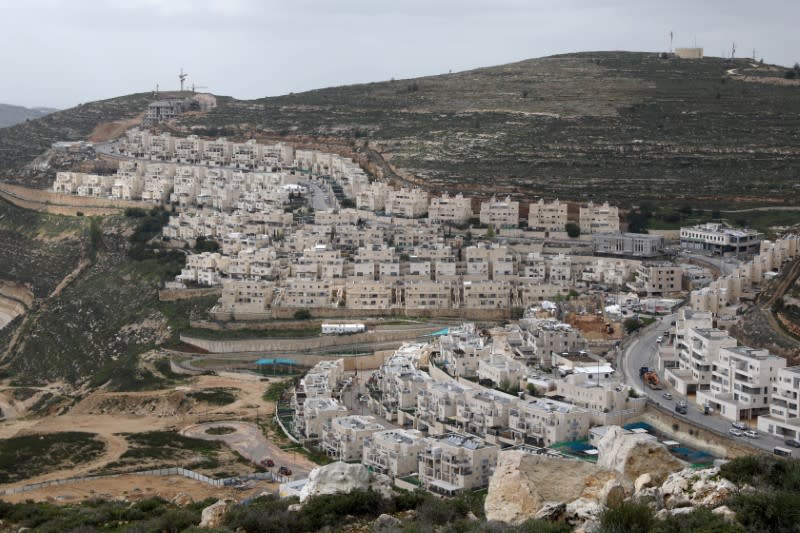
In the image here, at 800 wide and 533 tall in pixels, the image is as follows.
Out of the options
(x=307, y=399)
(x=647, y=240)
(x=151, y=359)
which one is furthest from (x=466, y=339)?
(x=647, y=240)

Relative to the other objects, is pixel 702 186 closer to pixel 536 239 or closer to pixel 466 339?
pixel 536 239

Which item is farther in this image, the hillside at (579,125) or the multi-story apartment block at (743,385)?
the hillside at (579,125)

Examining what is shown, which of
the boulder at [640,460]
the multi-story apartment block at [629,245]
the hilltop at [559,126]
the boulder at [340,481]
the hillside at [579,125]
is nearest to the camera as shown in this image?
the boulder at [640,460]

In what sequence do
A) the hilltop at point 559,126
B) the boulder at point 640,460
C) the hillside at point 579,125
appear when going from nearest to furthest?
Result: the boulder at point 640,460, the hillside at point 579,125, the hilltop at point 559,126

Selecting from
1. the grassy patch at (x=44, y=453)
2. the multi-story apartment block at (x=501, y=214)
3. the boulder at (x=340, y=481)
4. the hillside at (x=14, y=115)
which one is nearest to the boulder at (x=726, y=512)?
the boulder at (x=340, y=481)

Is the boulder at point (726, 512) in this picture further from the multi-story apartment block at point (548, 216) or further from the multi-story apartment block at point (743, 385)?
the multi-story apartment block at point (548, 216)

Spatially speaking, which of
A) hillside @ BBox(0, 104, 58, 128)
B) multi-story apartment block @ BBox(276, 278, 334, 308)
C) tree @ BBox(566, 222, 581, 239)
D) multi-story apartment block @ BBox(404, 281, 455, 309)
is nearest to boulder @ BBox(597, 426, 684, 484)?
multi-story apartment block @ BBox(404, 281, 455, 309)
